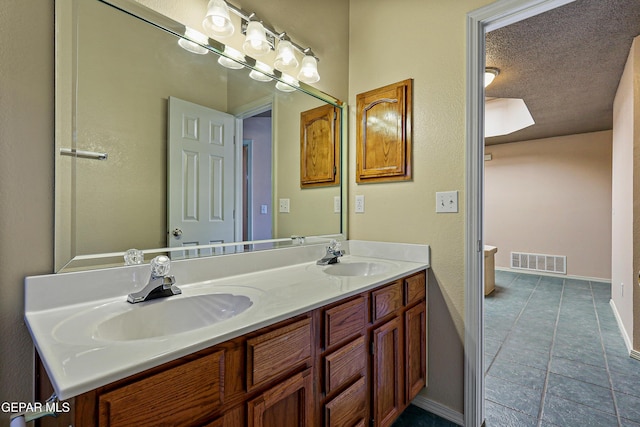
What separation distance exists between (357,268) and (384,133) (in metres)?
0.82

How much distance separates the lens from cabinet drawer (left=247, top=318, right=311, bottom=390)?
0.77m

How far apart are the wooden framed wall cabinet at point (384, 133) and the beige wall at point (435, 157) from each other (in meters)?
0.05

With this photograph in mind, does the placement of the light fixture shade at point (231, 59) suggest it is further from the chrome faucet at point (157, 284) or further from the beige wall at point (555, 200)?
the beige wall at point (555, 200)

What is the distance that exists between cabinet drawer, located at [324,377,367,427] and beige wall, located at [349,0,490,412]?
2.09ft

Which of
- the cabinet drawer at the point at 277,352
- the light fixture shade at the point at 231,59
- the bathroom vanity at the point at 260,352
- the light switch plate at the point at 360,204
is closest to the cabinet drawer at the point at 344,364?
the bathroom vanity at the point at 260,352

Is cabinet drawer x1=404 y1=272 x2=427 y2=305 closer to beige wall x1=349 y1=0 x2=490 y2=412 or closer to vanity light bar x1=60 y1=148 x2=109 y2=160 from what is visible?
beige wall x1=349 y1=0 x2=490 y2=412

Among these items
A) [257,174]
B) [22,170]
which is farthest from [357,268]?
[22,170]

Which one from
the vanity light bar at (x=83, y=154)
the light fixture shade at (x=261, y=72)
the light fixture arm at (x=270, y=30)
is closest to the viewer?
the vanity light bar at (x=83, y=154)

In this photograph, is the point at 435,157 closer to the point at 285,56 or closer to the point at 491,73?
the point at 285,56

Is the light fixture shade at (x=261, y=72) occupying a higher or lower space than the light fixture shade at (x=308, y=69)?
lower

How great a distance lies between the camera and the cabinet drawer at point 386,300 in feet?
4.08

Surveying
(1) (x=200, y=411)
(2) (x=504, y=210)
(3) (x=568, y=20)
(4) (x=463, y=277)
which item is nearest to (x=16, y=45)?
(1) (x=200, y=411)

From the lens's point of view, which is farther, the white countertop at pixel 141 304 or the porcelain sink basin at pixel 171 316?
the porcelain sink basin at pixel 171 316

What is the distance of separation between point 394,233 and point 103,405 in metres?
1.52
